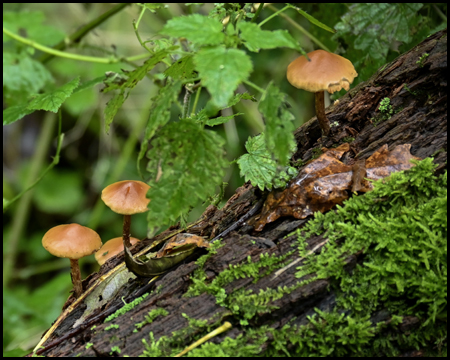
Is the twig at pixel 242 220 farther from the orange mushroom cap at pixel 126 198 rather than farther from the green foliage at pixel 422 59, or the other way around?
the green foliage at pixel 422 59

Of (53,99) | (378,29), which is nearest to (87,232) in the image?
(53,99)

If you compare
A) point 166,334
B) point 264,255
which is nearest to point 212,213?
point 264,255

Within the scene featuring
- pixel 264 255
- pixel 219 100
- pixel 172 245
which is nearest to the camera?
pixel 219 100

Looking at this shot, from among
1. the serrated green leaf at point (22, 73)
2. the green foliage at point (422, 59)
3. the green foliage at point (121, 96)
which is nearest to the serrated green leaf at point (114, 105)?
the green foliage at point (121, 96)

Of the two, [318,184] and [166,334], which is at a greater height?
[318,184]

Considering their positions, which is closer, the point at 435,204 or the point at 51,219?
the point at 435,204

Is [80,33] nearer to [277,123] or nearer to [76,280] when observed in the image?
[76,280]

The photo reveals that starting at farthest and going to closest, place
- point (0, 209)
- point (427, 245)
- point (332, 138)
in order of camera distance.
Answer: point (0, 209) < point (332, 138) < point (427, 245)

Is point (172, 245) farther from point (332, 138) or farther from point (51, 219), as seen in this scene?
point (51, 219)
